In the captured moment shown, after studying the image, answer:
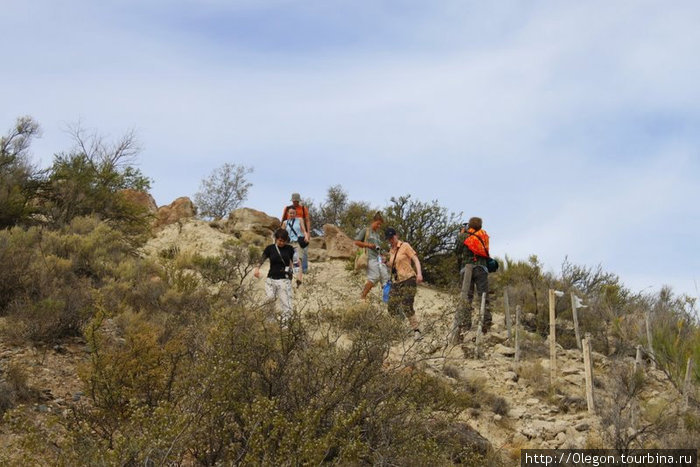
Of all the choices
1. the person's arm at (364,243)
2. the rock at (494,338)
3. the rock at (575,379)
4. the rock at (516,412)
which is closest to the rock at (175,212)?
the person's arm at (364,243)

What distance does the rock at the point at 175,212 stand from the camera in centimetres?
2364

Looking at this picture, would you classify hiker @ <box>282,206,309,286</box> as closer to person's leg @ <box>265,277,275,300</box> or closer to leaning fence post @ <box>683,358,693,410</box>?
person's leg @ <box>265,277,275,300</box>

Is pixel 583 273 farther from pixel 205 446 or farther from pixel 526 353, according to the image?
pixel 205 446

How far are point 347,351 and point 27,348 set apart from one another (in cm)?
440

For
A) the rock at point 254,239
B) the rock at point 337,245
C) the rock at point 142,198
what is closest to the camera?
the rock at point 337,245

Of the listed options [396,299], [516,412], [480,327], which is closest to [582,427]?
[516,412]

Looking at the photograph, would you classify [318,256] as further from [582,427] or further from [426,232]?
[582,427]

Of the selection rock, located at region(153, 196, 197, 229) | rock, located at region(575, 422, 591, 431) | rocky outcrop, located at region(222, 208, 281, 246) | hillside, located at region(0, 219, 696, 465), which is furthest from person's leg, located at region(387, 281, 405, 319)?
rock, located at region(153, 196, 197, 229)

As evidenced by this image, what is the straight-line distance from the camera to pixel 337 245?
2075cm

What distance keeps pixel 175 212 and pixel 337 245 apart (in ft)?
20.5

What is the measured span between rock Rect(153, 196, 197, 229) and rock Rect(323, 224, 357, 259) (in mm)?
5119

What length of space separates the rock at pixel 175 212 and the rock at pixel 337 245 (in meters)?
5.12

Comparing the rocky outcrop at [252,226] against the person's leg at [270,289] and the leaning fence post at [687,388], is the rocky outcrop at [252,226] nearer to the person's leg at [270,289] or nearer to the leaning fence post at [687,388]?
the person's leg at [270,289]

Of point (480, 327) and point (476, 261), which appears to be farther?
point (476, 261)
